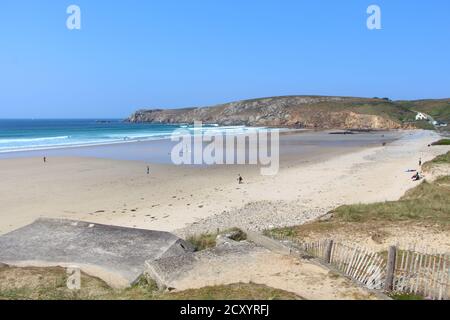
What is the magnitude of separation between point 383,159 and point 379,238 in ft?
88.8

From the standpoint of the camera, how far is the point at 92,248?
1095 cm

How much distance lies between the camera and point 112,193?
74.4 feet

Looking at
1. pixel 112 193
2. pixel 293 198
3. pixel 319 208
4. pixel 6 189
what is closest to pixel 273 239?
pixel 319 208

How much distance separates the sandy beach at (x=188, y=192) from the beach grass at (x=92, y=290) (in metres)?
6.25

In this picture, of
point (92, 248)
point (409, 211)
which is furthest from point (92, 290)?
point (409, 211)

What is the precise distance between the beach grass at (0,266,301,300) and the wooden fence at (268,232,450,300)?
223 centimetres

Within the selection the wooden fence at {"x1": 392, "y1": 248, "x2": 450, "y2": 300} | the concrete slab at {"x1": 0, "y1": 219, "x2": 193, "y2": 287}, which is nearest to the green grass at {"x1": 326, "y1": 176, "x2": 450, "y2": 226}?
the wooden fence at {"x1": 392, "y1": 248, "x2": 450, "y2": 300}

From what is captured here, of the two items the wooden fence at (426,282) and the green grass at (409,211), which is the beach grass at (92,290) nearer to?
the wooden fence at (426,282)

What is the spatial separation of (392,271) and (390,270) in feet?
0.15

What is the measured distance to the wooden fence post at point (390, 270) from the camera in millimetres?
8203

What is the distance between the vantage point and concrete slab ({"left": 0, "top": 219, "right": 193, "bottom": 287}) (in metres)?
9.73

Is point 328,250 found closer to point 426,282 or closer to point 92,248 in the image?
point 426,282

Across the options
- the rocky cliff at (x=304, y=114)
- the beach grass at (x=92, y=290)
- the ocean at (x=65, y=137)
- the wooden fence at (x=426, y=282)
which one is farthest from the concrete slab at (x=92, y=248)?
the rocky cliff at (x=304, y=114)
